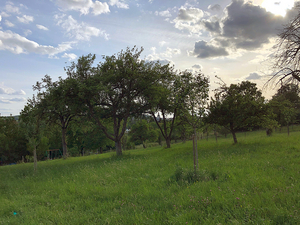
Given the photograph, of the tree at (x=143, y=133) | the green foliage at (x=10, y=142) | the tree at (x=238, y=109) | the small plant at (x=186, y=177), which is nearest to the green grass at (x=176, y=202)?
the small plant at (x=186, y=177)

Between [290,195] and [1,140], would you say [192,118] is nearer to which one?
[290,195]

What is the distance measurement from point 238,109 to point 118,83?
13.7 meters

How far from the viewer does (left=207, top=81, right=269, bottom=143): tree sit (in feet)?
64.7

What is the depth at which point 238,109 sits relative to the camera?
1977 centimetres

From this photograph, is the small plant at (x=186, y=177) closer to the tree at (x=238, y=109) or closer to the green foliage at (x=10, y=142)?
the tree at (x=238, y=109)

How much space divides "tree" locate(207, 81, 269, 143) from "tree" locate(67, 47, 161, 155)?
7225 mm

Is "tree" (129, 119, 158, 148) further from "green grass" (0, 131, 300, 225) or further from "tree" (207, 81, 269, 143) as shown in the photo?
"green grass" (0, 131, 300, 225)

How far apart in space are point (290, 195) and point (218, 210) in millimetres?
2421

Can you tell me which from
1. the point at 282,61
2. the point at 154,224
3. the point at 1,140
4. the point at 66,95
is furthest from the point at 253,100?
the point at 1,140

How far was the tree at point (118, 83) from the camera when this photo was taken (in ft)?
66.7

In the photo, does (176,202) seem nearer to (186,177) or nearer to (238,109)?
(186,177)

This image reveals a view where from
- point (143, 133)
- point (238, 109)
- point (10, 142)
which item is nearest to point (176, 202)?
point (238, 109)

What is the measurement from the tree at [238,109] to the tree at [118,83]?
723 centimetres

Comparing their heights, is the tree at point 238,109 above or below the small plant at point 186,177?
above
